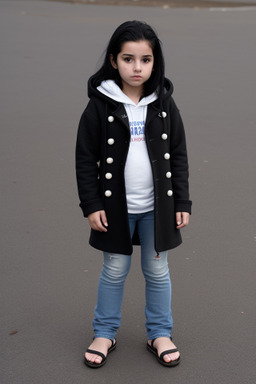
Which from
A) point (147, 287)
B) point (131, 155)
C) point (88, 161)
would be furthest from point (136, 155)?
point (147, 287)

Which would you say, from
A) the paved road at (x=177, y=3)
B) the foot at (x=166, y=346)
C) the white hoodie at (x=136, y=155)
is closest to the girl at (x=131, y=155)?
the white hoodie at (x=136, y=155)

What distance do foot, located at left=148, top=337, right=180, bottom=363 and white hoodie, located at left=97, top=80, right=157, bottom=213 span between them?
25.4 inches

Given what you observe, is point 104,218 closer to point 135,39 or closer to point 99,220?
point 99,220

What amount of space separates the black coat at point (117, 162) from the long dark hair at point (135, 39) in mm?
63

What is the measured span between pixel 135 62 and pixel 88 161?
46 centimetres

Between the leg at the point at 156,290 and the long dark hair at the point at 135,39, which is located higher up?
the long dark hair at the point at 135,39

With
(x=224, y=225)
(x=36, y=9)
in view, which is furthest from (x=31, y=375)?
(x=36, y=9)

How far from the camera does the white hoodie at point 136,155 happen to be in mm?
3129

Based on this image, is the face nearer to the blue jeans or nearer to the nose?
the nose

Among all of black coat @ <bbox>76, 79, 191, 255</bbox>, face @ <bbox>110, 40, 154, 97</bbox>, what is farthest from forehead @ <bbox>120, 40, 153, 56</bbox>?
black coat @ <bbox>76, 79, 191, 255</bbox>

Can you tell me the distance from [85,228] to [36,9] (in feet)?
45.1

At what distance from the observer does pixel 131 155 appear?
10.3 feet

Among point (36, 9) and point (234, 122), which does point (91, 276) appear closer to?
point (234, 122)

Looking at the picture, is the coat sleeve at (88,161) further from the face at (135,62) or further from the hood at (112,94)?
the face at (135,62)
